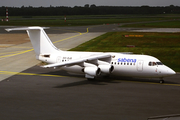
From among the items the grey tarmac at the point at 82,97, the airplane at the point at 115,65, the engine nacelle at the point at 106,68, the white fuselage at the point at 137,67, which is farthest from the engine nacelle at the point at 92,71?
the white fuselage at the point at 137,67

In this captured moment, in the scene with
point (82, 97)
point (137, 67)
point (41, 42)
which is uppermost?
point (41, 42)

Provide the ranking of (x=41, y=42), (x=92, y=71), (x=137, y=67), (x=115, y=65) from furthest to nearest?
1. (x=41, y=42)
2. (x=115, y=65)
3. (x=137, y=67)
4. (x=92, y=71)

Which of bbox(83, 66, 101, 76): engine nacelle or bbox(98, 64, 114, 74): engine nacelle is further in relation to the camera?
bbox(98, 64, 114, 74): engine nacelle

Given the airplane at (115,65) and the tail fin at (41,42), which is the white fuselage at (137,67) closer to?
the airplane at (115,65)

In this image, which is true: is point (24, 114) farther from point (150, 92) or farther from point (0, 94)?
point (150, 92)

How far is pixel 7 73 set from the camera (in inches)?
1259

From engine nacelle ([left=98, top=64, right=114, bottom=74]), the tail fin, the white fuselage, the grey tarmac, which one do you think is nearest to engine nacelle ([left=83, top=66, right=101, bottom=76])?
engine nacelle ([left=98, top=64, right=114, bottom=74])

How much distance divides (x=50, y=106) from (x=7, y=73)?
13115 mm

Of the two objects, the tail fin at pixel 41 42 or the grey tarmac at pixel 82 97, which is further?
the tail fin at pixel 41 42

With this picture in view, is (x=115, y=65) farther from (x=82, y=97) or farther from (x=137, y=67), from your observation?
(x=82, y=97)

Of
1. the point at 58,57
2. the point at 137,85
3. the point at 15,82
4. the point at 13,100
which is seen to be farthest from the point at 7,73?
the point at 137,85

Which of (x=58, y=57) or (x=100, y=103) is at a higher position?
(x=58, y=57)

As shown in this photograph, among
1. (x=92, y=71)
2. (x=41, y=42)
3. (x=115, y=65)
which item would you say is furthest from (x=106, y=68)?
(x=41, y=42)

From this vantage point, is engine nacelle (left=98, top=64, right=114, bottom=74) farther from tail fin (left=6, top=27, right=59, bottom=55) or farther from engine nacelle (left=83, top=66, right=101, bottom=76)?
tail fin (left=6, top=27, right=59, bottom=55)
